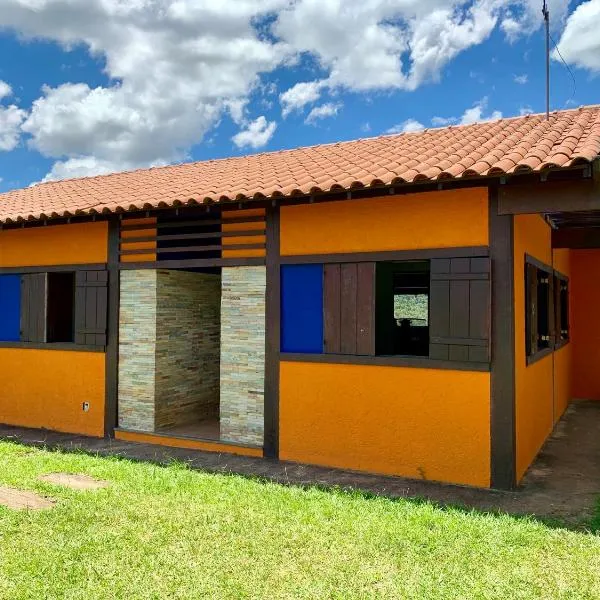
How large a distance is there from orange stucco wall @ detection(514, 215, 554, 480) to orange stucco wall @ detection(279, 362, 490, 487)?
0.50 m

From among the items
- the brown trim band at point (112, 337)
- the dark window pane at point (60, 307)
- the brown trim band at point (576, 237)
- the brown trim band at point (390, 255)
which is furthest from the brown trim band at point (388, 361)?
the dark window pane at point (60, 307)

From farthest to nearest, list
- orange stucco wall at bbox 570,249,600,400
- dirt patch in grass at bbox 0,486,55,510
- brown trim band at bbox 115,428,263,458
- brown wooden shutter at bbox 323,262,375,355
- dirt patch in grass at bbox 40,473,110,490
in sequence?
1. orange stucco wall at bbox 570,249,600,400
2. brown trim band at bbox 115,428,263,458
3. brown wooden shutter at bbox 323,262,375,355
4. dirt patch in grass at bbox 40,473,110,490
5. dirt patch in grass at bbox 0,486,55,510

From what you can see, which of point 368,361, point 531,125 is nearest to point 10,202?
point 368,361

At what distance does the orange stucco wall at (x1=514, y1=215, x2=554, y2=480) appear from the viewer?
6250 millimetres

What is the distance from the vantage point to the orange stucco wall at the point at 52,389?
8719 millimetres

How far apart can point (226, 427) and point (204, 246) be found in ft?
8.18

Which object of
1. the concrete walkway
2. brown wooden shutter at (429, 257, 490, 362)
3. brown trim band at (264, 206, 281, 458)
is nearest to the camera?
the concrete walkway

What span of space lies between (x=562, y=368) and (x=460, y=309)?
17.7 feet

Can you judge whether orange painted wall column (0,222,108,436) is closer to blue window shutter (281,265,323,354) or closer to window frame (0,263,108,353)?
window frame (0,263,108,353)

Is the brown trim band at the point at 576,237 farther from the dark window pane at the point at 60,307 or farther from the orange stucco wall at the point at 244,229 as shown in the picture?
the dark window pane at the point at 60,307

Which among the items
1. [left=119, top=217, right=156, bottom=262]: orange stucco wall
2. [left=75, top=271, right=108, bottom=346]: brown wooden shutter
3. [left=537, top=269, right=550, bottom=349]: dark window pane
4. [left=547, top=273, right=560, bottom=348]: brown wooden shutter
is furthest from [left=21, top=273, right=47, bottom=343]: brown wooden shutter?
[left=547, top=273, right=560, bottom=348]: brown wooden shutter

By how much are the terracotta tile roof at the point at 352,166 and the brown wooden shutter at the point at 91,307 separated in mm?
1039

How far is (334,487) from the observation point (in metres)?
6.00

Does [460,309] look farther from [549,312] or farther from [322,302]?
[549,312]
